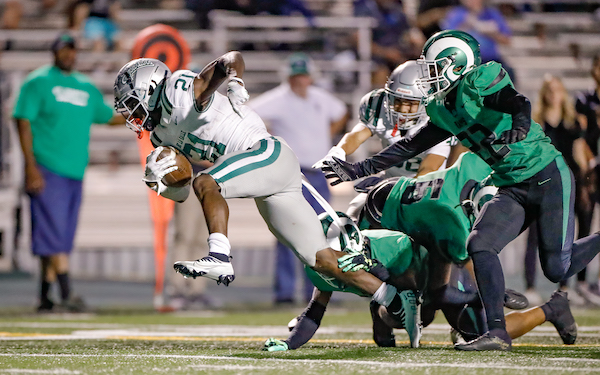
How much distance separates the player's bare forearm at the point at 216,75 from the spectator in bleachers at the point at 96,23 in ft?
23.0

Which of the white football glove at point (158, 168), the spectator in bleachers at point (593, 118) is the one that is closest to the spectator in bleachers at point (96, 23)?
the spectator in bleachers at point (593, 118)

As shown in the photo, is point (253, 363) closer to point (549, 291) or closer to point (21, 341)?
point (21, 341)

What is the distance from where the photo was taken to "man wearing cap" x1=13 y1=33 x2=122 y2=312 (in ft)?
22.7

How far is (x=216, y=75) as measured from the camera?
4090mm

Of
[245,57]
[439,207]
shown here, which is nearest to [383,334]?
[439,207]

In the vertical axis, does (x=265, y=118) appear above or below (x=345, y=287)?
above

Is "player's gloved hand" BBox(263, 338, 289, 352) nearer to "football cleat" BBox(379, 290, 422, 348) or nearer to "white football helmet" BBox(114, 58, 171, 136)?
"football cleat" BBox(379, 290, 422, 348)

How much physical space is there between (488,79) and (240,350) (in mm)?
1657

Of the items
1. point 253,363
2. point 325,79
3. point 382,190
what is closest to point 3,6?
point 325,79

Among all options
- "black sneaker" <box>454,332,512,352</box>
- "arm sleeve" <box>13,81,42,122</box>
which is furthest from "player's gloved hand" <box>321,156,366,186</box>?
"arm sleeve" <box>13,81,42,122</box>

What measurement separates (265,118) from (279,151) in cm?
381

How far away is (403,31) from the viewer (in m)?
10.7

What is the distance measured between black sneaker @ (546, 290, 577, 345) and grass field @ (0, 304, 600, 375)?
5cm

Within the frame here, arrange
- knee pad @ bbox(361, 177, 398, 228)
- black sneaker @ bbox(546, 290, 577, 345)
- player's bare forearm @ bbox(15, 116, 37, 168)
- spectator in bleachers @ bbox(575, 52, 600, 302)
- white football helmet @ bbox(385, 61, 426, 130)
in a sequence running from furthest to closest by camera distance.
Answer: spectator in bleachers @ bbox(575, 52, 600, 302) < player's bare forearm @ bbox(15, 116, 37, 168) < white football helmet @ bbox(385, 61, 426, 130) < knee pad @ bbox(361, 177, 398, 228) < black sneaker @ bbox(546, 290, 577, 345)
